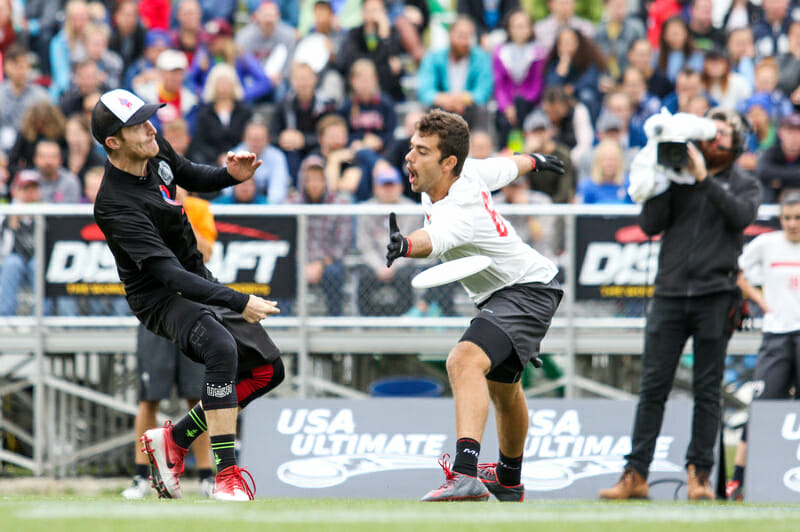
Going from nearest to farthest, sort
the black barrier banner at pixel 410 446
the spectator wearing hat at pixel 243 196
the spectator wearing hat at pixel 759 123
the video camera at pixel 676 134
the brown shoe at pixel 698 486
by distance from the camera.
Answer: the video camera at pixel 676 134, the brown shoe at pixel 698 486, the black barrier banner at pixel 410 446, the spectator wearing hat at pixel 243 196, the spectator wearing hat at pixel 759 123

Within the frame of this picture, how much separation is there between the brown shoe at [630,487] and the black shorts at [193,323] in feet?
7.64

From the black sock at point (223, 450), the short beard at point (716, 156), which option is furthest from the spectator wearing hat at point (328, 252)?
the black sock at point (223, 450)

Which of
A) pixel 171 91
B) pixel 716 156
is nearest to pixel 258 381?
pixel 716 156

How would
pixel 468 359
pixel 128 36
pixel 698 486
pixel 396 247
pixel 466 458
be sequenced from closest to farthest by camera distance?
pixel 396 247, pixel 466 458, pixel 468 359, pixel 698 486, pixel 128 36

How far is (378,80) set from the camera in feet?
42.6

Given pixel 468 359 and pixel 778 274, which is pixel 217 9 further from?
pixel 468 359

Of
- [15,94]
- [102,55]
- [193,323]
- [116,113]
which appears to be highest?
[102,55]

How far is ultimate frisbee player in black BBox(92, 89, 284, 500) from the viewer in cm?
586

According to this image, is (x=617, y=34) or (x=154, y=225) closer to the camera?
(x=154, y=225)

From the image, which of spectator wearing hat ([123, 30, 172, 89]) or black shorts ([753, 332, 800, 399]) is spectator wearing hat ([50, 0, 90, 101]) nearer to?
spectator wearing hat ([123, 30, 172, 89])

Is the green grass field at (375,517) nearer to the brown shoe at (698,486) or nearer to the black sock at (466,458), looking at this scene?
the black sock at (466,458)

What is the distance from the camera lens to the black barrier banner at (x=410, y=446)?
8.12 m

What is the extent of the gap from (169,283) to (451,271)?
1.41 metres

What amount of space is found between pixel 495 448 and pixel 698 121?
2.69m
